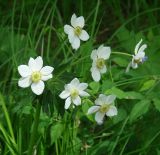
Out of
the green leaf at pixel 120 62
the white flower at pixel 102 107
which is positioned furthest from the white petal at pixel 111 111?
the green leaf at pixel 120 62

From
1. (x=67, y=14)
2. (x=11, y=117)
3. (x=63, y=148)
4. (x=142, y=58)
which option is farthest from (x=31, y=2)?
(x=142, y=58)

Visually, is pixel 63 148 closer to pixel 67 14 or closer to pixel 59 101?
pixel 59 101

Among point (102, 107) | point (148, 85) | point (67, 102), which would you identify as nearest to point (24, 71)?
point (67, 102)

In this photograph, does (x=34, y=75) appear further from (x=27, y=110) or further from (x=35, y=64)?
(x=27, y=110)

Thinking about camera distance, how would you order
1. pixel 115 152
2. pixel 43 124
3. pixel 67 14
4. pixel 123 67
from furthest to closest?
pixel 67 14
pixel 123 67
pixel 115 152
pixel 43 124

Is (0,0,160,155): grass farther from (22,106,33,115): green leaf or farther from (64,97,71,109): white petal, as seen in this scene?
(64,97,71,109): white petal

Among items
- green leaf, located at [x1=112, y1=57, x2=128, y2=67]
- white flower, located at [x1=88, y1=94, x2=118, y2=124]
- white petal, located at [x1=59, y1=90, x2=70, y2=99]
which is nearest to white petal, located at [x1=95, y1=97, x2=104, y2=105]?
white flower, located at [x1=88, y1=94, x2=118, y2=124]
